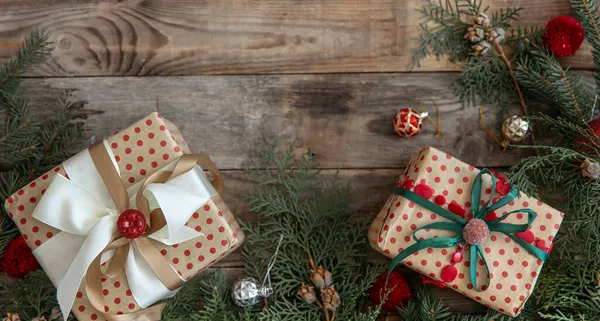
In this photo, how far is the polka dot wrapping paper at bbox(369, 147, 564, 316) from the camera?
1.14 meters

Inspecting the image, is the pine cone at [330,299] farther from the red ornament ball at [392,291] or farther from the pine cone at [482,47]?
the pine cone at [482,47]

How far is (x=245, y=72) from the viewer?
136cm

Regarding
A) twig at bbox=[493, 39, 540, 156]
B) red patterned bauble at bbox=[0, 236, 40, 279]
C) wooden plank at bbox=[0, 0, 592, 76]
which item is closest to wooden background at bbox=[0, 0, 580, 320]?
wooden plank at bbox=[0, 0, 592, 76]

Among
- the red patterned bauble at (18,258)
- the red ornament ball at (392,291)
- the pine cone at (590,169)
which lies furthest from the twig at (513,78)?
the red patterned bauble at (18,258)

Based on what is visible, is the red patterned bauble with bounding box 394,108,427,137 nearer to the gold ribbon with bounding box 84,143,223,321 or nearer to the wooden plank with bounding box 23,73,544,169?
the wooden plank with bounding box 23,73,544,169

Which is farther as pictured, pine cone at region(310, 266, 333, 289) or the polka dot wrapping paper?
pine cone at region(310, 266, 333, 289)

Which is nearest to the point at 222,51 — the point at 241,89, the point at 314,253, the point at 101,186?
the point at 241,89

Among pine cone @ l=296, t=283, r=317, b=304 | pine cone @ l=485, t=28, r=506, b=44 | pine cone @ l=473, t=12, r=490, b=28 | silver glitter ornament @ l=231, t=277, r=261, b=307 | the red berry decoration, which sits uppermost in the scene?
pine cone @ l=473, t=12, r=490, b=28

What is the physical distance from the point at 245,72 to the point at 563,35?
815mm

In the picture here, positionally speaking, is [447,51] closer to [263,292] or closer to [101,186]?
[263,292]

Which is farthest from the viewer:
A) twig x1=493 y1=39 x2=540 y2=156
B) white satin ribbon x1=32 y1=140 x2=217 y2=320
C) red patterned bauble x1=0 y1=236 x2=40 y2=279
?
twig x1=493 y1=39 x2=540 y2=156

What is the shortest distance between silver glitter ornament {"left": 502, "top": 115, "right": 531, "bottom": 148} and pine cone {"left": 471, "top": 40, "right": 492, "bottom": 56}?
0.18m

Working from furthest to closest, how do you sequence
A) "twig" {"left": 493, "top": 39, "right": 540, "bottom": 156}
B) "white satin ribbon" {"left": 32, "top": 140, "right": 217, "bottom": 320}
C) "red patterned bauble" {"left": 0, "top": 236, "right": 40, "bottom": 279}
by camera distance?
"twig" {"left": 493, "top": 39, "right": 540, "bottom": 156} → "red patterned bauble" {"left": 0, "top": 236, "right": 40, "bottom": 279} → "white satin ribbon" {"left": 32, "top": 140, "right": 217, "bottom": 320}

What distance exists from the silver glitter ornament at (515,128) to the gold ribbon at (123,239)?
79 centimetres
